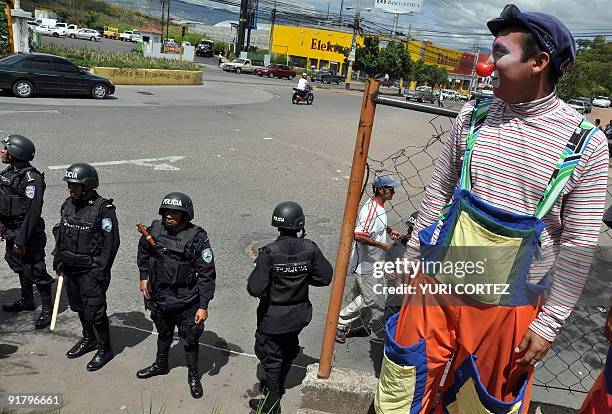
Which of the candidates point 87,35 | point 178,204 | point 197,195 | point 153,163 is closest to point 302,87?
point 153,163

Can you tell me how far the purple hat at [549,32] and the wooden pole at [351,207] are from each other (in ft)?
2.93

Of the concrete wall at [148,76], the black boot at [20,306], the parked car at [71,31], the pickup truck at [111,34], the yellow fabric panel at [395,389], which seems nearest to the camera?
the yellow fabric panel at [395,389]

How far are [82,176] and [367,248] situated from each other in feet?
7.96

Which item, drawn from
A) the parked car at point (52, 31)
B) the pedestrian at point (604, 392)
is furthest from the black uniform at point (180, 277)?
the parked car at point (52, 31)

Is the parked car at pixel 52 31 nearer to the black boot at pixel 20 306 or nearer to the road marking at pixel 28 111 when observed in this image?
the road marking at pixel 28 111

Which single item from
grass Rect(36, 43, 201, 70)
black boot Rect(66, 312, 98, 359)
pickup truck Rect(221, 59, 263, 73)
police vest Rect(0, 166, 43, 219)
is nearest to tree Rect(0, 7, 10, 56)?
grass Rect(36, 43, 201, 70)

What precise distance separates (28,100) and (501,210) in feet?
56.2

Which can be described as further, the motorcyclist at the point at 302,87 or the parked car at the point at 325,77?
the parked car at the point at 325,77

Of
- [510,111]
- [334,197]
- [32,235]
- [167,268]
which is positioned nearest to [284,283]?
[167,268]

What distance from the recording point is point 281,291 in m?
3.37

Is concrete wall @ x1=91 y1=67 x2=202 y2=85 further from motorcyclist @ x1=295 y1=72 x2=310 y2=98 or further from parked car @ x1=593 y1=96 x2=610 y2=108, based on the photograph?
parked car @ x1=593 y1=96 x2=610 y2=108

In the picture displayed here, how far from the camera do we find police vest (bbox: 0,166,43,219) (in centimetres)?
405

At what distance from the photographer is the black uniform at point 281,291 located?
3.31 m

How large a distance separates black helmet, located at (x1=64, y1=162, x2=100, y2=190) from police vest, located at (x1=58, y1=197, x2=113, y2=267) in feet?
0.59
